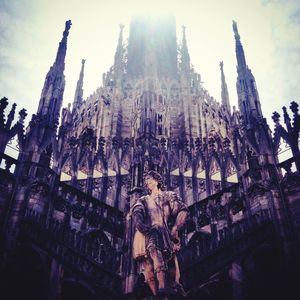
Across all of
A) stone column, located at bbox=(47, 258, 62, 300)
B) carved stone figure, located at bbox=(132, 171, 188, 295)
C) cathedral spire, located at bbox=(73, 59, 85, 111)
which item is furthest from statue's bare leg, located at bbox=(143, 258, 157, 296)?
cathedral spire, located at bbox=(73, 59, 85, 111)

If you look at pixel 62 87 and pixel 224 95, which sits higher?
pixel 224 95

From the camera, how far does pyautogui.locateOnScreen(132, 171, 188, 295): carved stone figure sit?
7977 millimetres

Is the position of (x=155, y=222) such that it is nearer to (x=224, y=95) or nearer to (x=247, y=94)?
(x=247, y=94)

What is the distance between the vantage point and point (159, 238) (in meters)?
8.30

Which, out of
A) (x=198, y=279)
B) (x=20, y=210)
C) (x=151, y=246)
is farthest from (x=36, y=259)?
(x=151, y=246)

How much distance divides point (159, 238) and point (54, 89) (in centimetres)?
1102

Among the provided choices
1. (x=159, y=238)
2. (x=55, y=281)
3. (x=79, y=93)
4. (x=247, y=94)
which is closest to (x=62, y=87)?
(x=247, y=94)

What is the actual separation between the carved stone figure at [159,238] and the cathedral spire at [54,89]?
8445 mm

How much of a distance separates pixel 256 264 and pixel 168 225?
194 inches

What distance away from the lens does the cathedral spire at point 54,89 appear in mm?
16828

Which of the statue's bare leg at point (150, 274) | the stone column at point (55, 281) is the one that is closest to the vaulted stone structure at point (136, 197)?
the stone column at point (55, 281)

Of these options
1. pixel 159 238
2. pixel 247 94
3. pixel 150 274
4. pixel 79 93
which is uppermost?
pixel 79 93

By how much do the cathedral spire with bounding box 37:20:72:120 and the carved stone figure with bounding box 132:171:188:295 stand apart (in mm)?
8445

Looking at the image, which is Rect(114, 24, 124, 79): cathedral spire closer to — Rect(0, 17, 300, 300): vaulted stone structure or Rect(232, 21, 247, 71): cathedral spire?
Rect(0, 17, 300, 300): vaulted stone structure
